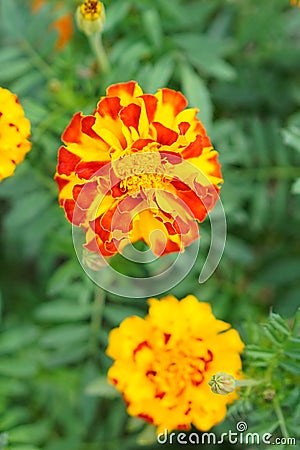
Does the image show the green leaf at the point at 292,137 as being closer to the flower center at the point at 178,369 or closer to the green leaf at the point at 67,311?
the flower center at the point at 178,369

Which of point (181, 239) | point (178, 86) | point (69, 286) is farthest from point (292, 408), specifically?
point (178, 86)

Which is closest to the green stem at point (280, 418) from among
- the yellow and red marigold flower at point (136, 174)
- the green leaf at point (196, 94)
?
the yellow and red marigold flower at point (136, 174)

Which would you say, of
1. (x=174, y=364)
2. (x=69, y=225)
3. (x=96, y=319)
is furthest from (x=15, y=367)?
(x=174, y=364)

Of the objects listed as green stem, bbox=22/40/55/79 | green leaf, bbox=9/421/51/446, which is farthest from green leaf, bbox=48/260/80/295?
green stem, bbox=22/40/55/79

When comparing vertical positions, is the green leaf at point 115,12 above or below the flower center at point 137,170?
above

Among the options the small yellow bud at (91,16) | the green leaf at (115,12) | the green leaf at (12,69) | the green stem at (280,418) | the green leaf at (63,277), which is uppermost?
the green leaf at (115,12)

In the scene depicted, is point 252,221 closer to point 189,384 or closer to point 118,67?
point 118,67
